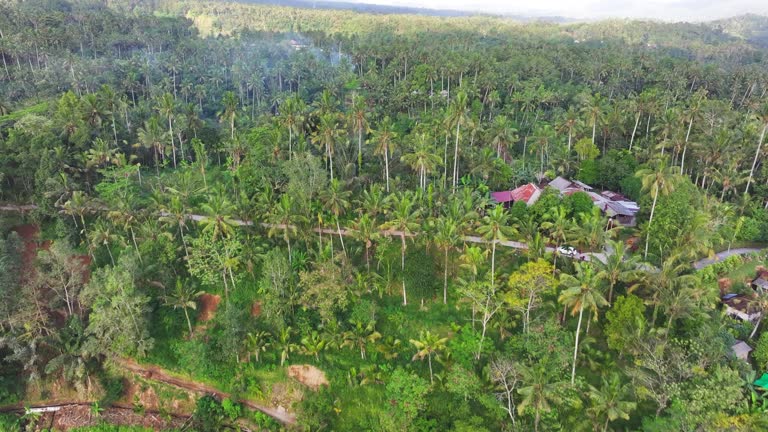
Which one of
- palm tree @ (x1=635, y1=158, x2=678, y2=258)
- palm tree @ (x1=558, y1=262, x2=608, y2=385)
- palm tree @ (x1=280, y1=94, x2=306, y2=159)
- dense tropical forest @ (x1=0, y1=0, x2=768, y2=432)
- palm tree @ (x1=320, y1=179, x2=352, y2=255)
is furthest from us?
palm tree @ (x1=280, y1=94, x2=306, y2=159)

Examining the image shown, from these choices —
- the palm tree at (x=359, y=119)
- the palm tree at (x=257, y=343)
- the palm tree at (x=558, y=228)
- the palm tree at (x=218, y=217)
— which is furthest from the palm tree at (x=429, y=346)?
the palm tree at (x=359, y=119)

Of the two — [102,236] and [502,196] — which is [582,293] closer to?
[502,196]

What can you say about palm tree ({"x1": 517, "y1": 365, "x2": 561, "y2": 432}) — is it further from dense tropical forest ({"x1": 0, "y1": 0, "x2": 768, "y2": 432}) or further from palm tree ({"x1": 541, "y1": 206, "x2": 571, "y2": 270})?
palm tree ({"x1": 541, "y1": 206, "x2": 571, "y2": 270})

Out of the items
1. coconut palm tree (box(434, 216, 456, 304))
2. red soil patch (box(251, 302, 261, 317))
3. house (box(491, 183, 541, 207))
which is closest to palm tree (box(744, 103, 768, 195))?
house (box(491, 183, 541, 207))

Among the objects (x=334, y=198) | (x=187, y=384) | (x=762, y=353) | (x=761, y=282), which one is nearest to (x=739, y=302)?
(x=761, y=282)

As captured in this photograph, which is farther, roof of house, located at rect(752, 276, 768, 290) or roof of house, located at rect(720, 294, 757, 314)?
roof of house, located at rect(752, 276, 768, 290)

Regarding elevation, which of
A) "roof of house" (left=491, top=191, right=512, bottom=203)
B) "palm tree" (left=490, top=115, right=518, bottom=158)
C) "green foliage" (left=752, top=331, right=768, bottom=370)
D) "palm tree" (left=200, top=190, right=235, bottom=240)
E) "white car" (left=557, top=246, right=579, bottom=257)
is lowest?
"green foliage" (left=752, top=331, right=768, bottom=370)

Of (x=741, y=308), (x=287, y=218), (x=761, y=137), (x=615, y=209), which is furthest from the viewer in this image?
(x=761, y=137)

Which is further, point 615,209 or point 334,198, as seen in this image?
point 615,209
